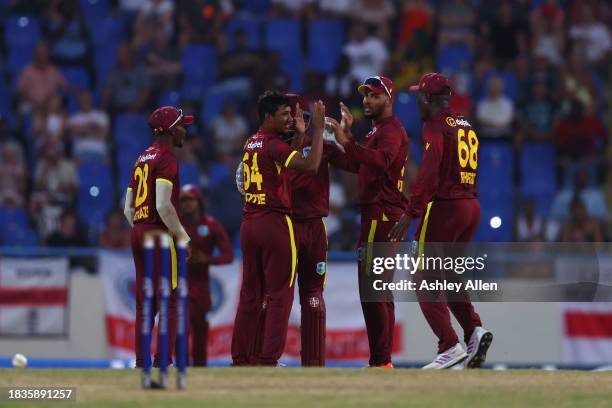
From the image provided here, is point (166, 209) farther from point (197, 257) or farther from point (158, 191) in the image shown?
point (197, 257)

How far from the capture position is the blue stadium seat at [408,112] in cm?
2111

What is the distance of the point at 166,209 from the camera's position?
12.2 metres

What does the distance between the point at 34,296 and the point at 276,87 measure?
5.43m

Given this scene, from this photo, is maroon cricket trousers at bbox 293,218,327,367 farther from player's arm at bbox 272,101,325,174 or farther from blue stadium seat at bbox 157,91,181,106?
blue stadium seat at bbox 157,91,181,106

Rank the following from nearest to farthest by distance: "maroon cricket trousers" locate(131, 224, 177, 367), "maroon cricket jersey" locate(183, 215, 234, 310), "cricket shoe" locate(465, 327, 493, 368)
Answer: "cricket shoe" locate(465, 327, 493, 368) < "maroon cricket trousers" locate(131, 224, 177, 367) < "maroon cricket jersey" locate(183, 215, 234, 310)

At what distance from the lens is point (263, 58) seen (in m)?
21.7

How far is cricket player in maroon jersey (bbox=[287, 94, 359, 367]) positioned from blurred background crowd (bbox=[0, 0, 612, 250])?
6.52 m

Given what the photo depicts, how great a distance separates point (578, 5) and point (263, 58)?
542 centimetres

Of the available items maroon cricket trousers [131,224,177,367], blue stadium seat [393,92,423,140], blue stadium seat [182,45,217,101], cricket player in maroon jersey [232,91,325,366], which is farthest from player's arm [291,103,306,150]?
blue stadium seat [182,45,217,101]

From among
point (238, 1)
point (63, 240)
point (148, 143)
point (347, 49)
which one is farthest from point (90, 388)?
point (238, 1)

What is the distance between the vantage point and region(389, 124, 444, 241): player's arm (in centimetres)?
1157

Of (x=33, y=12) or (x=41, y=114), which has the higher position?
(x=33, y=12)

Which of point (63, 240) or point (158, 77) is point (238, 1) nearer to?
point (158, 77)

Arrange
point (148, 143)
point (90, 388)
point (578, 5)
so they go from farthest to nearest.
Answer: point (578, 5) → point (148, 143) → point (90, 388)
